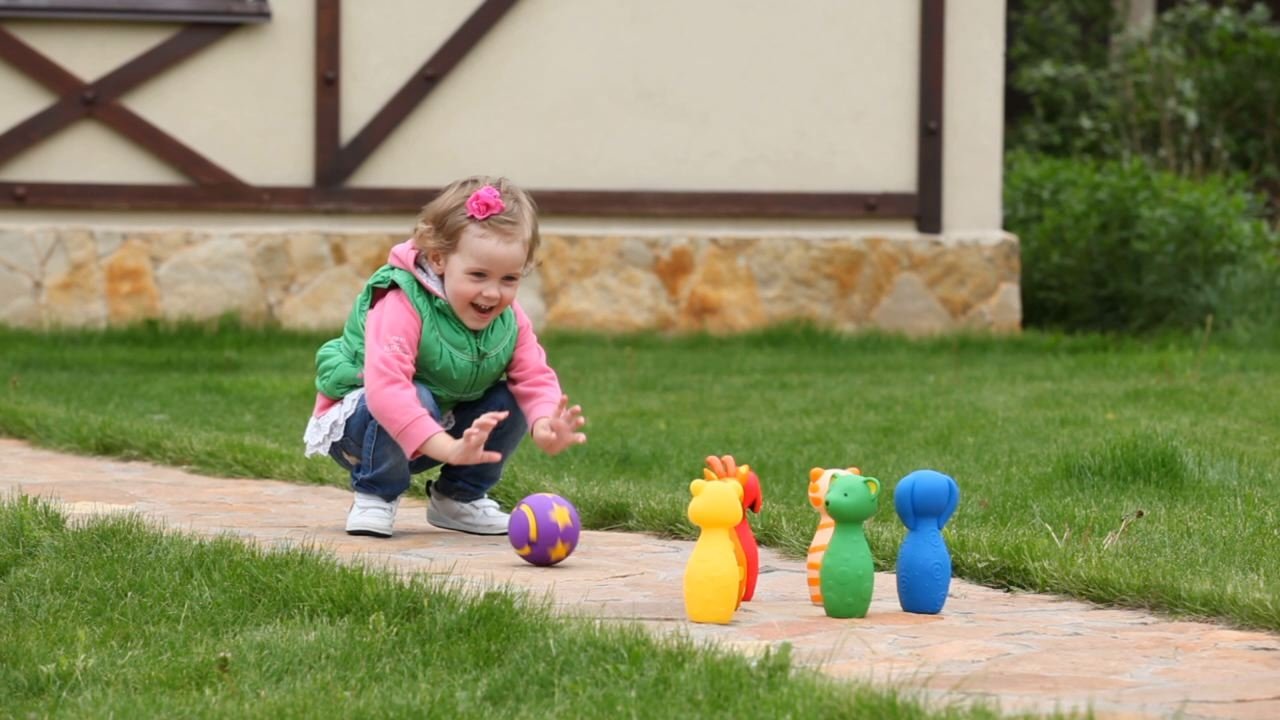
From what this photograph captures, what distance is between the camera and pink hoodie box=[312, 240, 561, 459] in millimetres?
4402

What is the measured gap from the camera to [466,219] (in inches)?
173

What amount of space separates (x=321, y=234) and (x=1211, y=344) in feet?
16.9

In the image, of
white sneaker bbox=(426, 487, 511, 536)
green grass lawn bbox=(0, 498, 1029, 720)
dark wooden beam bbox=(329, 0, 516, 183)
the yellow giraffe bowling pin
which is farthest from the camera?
dark wooden beam bbox=(329, 0, 516, 183)

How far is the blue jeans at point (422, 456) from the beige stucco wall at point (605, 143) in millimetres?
5770

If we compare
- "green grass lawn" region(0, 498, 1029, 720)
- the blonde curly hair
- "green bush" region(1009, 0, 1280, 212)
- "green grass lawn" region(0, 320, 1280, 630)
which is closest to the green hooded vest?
the blonde curly hair

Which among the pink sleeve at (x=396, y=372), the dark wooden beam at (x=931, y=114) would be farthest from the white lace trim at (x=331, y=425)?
the dark wooden beam at (x=931, y=114)

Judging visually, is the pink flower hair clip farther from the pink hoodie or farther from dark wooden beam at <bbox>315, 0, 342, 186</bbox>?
dark wooden beam at <bbox>315, 0, 342, 186</bbox>

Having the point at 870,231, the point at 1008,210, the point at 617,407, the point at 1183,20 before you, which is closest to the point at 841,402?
the point at 617,407

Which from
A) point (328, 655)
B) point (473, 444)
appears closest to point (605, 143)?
point (473, 444)

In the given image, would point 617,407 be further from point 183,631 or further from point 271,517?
point 183,631

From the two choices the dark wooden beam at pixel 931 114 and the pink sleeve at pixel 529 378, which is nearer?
the pink sleeve at pixel 529 378

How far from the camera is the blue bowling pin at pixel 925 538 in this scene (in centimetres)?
365

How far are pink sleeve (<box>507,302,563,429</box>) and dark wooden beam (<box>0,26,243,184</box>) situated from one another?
240 inches

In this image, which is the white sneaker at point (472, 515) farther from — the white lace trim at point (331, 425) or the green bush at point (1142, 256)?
the green bush at point (1142, 256)
